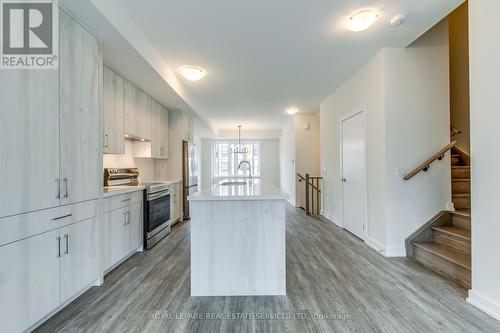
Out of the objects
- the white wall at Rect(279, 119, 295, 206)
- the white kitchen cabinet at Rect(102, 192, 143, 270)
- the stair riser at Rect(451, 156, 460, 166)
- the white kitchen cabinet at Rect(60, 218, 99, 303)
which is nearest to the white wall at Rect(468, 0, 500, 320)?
the stair riser at Rect(451, 156, 460, 166)

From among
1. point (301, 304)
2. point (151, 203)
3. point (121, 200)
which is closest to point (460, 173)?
point (301, 304)

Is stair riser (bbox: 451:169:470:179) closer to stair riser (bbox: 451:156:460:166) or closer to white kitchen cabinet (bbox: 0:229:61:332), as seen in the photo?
stair riser (bbox: 451:156:460:166)

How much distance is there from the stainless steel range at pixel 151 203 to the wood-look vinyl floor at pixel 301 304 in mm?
618

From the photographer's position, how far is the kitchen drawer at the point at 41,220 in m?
1.50

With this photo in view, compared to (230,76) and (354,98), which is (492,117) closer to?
(354,98)

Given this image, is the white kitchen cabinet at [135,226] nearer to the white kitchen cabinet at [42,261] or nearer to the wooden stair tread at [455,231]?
the white kitchen cabinet at [42,261]

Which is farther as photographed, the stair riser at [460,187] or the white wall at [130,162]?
the white wall at [130,162]

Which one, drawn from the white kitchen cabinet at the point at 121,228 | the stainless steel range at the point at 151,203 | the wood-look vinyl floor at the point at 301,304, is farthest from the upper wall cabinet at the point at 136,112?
the wood-look vinyl floor at the point at 301,304

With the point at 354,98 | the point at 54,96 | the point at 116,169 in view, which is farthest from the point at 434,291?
the point at 116,169

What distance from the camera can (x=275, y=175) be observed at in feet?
33.1

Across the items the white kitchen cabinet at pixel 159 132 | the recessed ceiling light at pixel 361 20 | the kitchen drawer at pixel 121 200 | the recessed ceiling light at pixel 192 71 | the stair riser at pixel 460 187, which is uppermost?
the recessed ceiling light at pixel 361 20

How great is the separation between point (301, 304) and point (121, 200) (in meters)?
2.33

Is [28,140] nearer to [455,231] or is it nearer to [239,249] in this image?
[239,249]

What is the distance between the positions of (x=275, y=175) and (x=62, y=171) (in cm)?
854
